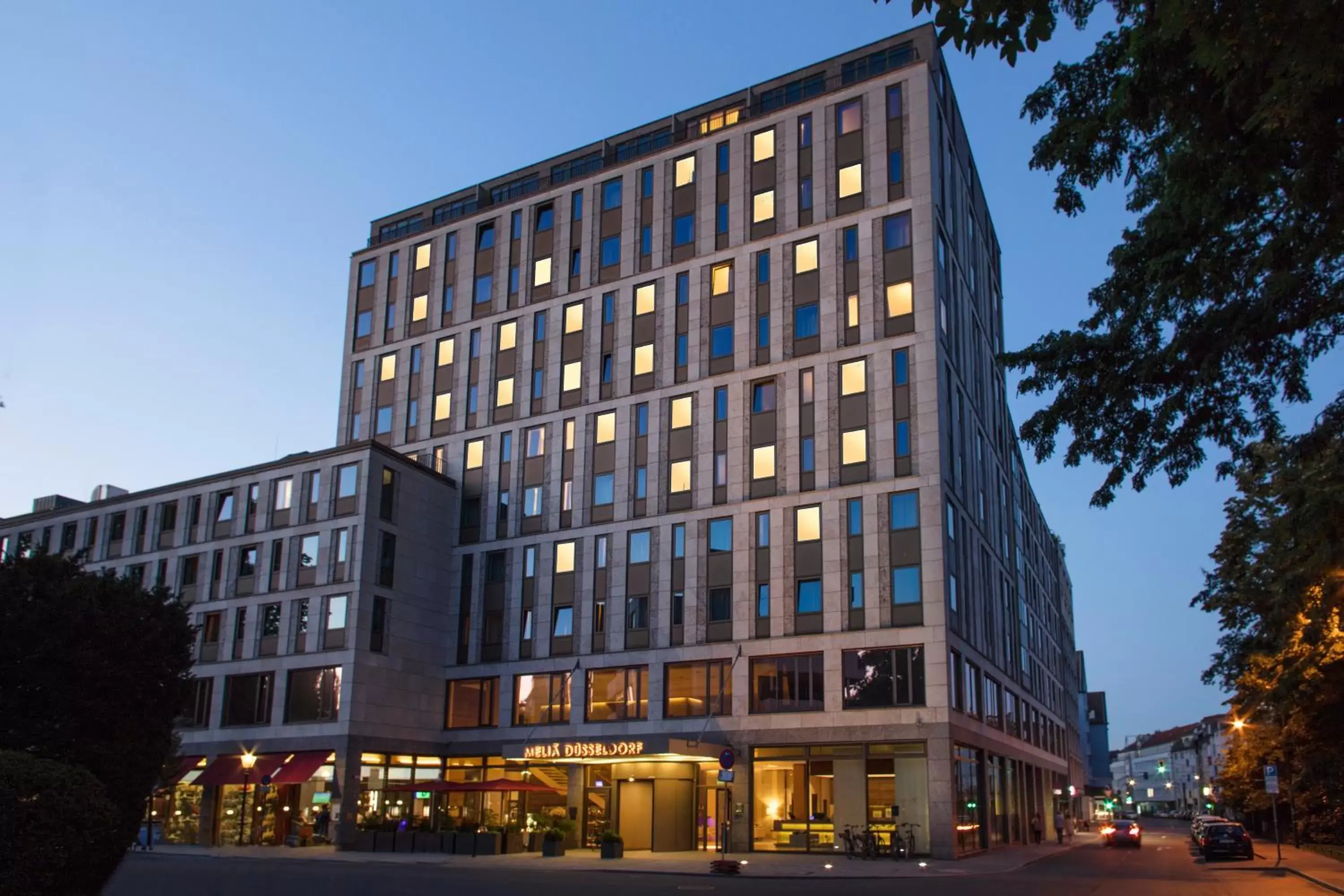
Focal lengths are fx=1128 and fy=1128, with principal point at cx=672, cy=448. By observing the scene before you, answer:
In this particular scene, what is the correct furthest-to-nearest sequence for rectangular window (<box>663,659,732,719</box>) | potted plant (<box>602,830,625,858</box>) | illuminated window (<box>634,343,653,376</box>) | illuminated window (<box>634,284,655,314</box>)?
illuminated window (<box>634,284,655,314</box>) → illuminated window (<box>634,343,653,376</box>) → rectangular window (<box>663,659,732,719</box>) → potted plant (<box>602,830,625,858</box>)

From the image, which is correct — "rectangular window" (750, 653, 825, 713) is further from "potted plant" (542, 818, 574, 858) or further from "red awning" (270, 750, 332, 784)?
"red awning" (270, 750, 332, 784)

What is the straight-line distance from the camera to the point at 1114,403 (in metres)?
15.0

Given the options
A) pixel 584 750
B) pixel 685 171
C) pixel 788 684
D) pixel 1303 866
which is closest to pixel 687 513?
pixel 788 684

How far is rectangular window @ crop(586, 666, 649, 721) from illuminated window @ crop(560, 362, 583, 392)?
14738 mm

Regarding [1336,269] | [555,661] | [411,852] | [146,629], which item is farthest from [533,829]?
[1336,269]

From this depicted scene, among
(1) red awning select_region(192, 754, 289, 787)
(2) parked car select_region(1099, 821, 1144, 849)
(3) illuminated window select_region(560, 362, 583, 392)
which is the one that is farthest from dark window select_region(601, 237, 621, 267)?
(2) parked car select_region(1099, 821, 1144, 849)

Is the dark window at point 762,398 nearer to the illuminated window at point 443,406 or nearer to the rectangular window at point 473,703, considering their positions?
the illuminated window at point 443,406

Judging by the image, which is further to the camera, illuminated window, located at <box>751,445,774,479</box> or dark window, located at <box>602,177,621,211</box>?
dark window, located at <box>602,177,621,211</box>

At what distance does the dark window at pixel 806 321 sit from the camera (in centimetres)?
5256

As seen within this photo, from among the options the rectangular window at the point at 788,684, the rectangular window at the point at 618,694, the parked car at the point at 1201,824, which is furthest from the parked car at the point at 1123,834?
the rectangular window at the point at 618,694

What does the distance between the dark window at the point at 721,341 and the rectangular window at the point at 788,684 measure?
48.7 ft

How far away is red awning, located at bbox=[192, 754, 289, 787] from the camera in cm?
5253

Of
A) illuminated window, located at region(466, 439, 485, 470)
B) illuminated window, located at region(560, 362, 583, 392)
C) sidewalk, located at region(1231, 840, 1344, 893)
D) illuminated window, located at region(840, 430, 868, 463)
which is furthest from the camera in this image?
illuminated window, located at region(466, 439, 485, 470)

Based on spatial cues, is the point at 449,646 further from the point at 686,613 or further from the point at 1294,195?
the point at 1294,195
